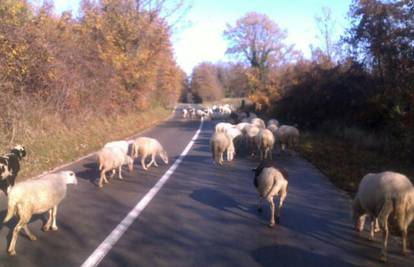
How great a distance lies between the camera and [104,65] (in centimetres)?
2953

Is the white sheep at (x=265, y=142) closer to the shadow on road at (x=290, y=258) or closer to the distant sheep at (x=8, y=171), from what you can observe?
the distant sheep at (x=8, y=171)

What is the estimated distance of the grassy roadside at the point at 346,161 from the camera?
14.1 meters

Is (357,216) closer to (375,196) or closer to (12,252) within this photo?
(375,196)

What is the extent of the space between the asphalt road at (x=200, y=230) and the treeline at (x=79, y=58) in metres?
A: 6.12

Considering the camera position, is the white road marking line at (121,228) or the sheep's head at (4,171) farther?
the sheep's head at (4,171)

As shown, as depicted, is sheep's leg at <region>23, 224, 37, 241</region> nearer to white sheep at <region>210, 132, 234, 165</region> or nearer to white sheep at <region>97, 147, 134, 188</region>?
white sheep at <region>97, 147, 134, 188</region>

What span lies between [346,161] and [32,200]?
39.8 ft

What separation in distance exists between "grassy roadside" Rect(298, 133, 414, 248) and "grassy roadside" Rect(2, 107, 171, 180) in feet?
27.0

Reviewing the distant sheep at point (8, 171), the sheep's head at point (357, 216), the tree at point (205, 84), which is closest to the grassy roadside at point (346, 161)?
the sheep's head at point (357, 216)

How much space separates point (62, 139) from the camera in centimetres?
1912

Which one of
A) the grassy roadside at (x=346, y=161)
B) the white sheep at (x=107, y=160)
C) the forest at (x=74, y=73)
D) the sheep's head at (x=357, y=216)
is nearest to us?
the sheep's head at (x=357, y=216)

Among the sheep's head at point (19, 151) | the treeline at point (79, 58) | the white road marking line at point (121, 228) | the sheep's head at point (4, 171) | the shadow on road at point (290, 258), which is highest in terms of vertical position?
the treeline at point (79, 58)

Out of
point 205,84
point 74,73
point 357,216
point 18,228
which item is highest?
point 205,84

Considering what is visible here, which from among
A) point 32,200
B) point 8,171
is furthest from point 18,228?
point 8,171
